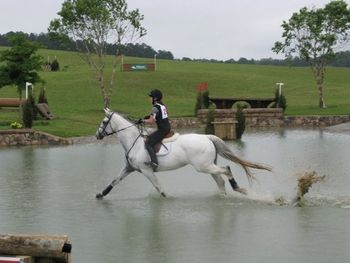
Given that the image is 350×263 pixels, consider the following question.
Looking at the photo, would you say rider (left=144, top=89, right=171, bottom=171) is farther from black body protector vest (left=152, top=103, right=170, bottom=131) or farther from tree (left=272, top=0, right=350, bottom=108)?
tree (left=272, top=0, right=350, bottom=108)

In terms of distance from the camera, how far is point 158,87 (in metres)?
55.1

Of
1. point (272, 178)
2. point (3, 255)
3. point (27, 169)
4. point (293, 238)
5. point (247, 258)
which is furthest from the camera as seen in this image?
point (27, 169)

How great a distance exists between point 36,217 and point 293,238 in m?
4.75

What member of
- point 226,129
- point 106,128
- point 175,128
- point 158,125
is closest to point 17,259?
point 158,125

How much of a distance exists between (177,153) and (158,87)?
41.7 metres

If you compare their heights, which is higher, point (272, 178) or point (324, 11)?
point (324, 11)

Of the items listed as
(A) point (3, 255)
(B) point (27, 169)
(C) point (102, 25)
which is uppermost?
(C) point (102, 25)

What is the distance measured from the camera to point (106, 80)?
185ft

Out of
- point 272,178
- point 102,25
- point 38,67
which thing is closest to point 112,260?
point 272,178

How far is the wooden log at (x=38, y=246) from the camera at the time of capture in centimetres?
610

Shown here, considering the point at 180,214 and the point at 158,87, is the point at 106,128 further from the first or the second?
the point at 158,87

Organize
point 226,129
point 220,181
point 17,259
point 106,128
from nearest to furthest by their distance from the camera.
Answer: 1. point 17,259
2. point 220,181
3. point 106,128
4. point 226,129

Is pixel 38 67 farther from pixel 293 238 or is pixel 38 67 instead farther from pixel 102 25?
pixel 293 238

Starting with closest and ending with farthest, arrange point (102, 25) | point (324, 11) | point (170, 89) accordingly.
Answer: point (102, 25), point (324, 11), point (170, 89)
